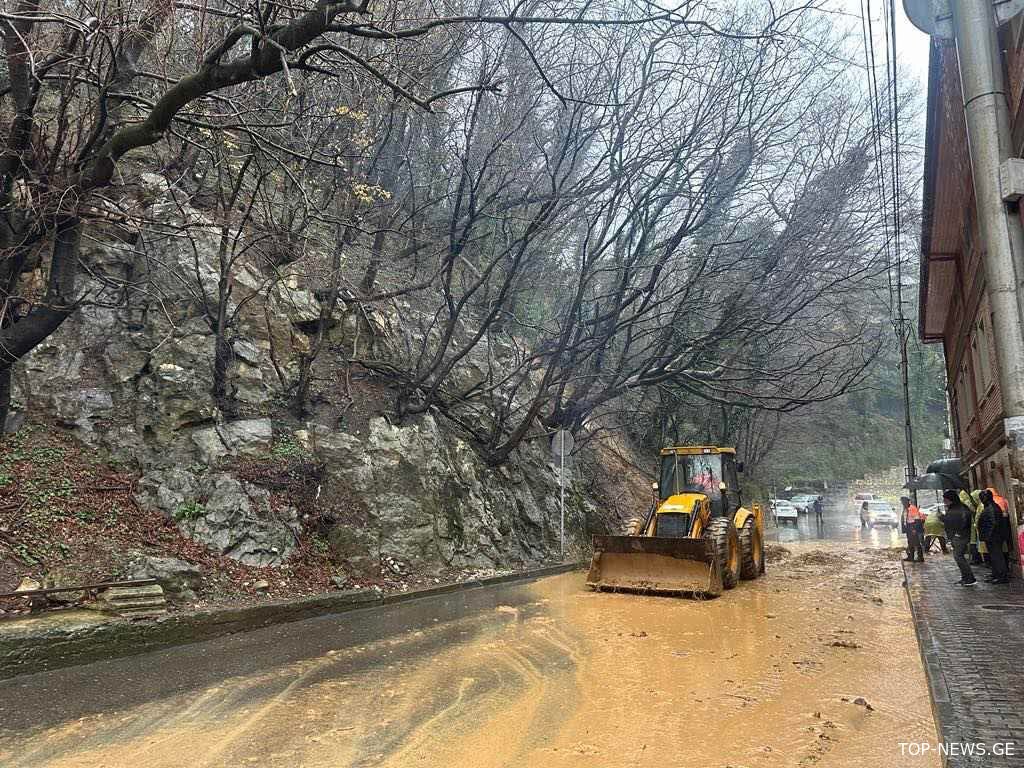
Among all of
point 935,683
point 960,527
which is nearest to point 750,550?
point 960,527

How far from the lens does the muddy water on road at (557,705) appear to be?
506cm

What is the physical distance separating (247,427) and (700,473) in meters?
9.32

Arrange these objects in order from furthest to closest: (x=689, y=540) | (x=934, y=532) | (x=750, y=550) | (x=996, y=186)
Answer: (x=934, y=532)
(x=750, y=550)
(x=689, y=540)
(x=996, y=186)

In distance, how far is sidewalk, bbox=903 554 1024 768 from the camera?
16.7 ft

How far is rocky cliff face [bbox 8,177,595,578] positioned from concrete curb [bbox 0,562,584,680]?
1.19 metres

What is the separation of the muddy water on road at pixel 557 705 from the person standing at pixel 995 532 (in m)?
3.83

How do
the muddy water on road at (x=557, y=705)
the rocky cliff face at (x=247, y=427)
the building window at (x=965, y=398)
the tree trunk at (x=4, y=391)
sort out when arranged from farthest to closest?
the building window at (x=965, y=398) → the rocky cliff face at (x=247, y=427) → the tree trunk at (x=4, y=391) → the muddy water on road at (x=557, y=705)

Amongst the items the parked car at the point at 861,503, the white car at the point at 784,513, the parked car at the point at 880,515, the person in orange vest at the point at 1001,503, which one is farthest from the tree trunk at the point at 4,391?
the parked car at the point at 861,503

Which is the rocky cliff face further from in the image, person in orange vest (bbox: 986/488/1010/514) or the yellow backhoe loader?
person in orange vest (bbox: 986/488/1010/514)

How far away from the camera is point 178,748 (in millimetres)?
5160

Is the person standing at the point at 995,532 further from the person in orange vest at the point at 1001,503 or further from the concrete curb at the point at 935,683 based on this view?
the concrete curb at the point at 935,683

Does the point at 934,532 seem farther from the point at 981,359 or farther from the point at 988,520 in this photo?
the point at 988,520

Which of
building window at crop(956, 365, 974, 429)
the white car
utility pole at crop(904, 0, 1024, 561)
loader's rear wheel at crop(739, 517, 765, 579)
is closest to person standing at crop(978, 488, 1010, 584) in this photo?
loader's rear wheel at crop(739, 517, 765, 579)

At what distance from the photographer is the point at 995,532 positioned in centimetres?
1232
